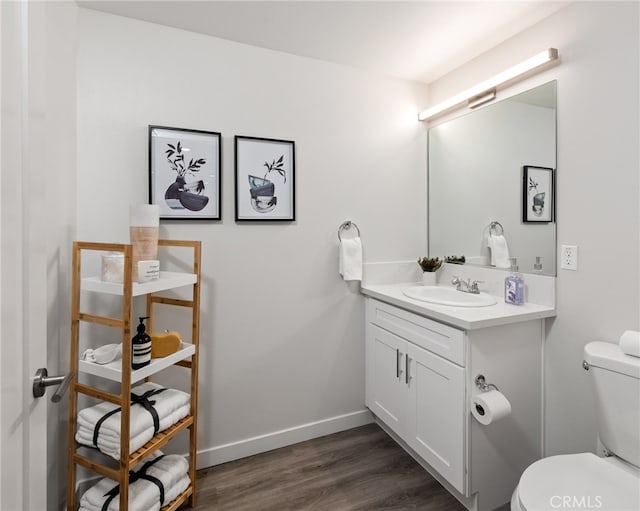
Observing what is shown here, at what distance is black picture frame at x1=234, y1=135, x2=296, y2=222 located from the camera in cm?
191

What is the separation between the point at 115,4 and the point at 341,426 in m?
2.63

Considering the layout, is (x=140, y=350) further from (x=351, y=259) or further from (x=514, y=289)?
(x=514, y=289)

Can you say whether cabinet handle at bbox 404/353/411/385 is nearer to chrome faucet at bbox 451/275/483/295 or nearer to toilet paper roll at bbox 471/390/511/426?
toilet paper roll at bbox 471/390/511/426

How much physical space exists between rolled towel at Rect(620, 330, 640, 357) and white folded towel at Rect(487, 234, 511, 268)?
0.66 metres

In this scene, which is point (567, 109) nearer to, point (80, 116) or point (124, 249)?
point (124, 249)

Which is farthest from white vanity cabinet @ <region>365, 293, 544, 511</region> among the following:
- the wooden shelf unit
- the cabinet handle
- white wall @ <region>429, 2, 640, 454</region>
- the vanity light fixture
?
the vanity light fixture

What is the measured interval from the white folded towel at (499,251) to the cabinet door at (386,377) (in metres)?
0.73

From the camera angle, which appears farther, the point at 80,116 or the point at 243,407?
the point at 243,407

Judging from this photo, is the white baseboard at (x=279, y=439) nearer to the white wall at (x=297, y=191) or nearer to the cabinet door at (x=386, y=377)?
the white wall at (x=297, y=191)

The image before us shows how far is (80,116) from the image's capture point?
161 cm

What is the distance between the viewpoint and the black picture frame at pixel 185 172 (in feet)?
5.69

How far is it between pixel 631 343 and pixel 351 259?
132cm

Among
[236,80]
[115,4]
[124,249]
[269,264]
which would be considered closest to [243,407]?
[269,264]

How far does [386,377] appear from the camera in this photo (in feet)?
6.65
